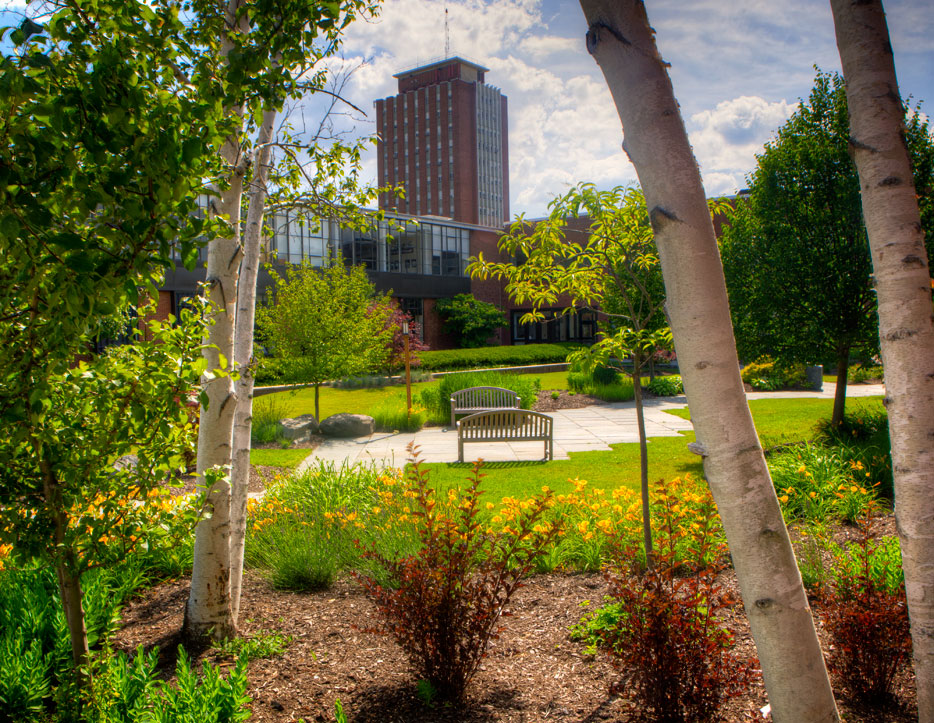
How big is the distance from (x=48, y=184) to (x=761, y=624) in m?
2.25

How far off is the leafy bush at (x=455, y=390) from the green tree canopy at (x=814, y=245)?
609 centimetres

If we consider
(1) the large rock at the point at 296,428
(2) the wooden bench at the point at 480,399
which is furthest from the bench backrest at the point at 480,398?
(1) the large rock at the point at 296,428

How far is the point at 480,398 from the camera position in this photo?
13938mm

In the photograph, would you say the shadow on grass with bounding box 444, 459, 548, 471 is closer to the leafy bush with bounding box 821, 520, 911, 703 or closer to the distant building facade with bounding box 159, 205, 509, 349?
the leafy bush with bounding box 821, 520, 911, 703

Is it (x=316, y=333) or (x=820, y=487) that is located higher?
(x=316, y=333)

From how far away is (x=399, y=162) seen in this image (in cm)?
10444

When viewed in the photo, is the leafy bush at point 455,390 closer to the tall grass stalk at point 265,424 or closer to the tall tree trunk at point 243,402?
the tall grass stalk at point 265,424

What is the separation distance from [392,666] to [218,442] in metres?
1.49

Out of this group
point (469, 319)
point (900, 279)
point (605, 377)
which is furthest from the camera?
point (469, 319)

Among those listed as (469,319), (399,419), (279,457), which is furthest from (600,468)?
(469,319)

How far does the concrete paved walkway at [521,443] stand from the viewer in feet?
34.4

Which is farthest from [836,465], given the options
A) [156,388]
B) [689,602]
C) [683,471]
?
[156,388]

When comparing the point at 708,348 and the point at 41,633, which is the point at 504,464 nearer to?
the point at 41,633

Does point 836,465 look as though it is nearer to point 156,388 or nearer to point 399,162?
point 156,388
